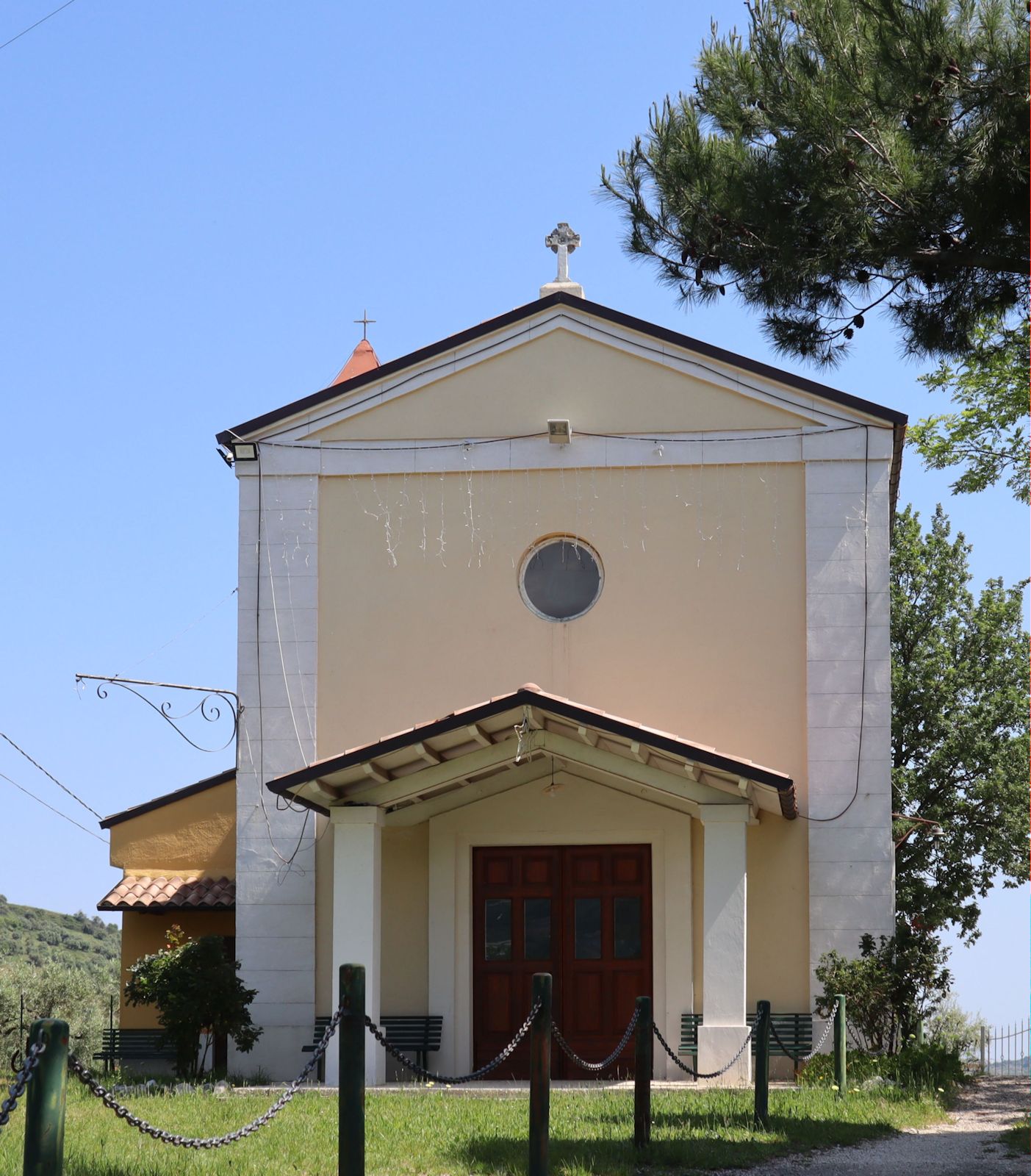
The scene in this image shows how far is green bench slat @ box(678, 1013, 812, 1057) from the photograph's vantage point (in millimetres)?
15281

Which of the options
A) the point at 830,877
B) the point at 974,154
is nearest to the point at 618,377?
the point at 830,877

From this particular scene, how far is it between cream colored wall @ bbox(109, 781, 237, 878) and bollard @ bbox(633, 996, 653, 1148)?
9167 millimetres

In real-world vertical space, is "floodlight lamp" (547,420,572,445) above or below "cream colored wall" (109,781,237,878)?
above

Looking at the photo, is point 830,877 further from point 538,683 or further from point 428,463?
point 428,463

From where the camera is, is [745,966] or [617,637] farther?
[617,637]

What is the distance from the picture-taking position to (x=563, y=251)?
1847 centimetres

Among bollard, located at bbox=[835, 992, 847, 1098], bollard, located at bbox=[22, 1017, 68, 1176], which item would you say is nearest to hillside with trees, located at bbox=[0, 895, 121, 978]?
bollard, located at bbox=[835, 992, 847, 1098]

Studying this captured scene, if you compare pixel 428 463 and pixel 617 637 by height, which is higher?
pixel 428 463

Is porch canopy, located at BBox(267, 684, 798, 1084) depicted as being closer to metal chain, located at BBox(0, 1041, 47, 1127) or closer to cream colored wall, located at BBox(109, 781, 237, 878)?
cream colored wall, located at BBox(109, 781, 237, 878)

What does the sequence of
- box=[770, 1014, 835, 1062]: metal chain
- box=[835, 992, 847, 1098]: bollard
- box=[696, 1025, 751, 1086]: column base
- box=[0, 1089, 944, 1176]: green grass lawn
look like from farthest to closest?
box=[696, 1025, 751, 1086]: column base
box=[770, 1014, 835, 1062]: metal chain
box=[835, 992, 847, 1098]: bollard
box=[0, 1089, 944, 1176]: green grass lawn

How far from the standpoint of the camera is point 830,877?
52.7ft

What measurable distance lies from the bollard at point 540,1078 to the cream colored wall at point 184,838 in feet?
32.9

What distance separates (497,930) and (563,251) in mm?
7869

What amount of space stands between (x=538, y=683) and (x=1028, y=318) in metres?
7.53
